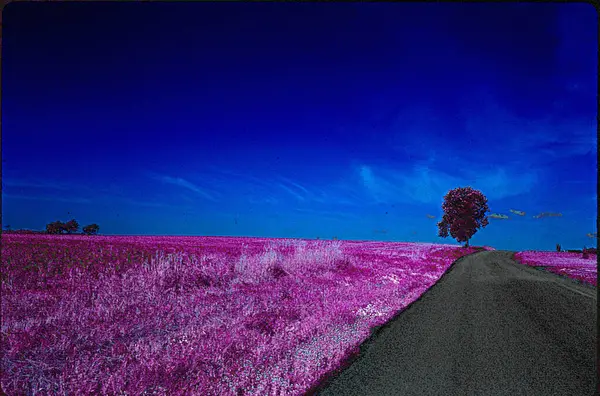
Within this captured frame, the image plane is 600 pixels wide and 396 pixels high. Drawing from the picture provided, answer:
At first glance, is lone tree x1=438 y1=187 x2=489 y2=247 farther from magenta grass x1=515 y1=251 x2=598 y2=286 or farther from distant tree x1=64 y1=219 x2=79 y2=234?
distant tree x1=64 y1=219 x2=79 y2=234

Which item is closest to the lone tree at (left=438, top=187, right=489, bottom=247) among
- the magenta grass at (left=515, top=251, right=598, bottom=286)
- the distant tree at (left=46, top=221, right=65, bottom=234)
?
the magenta grass at (left=515, top=251, right=598, bottom=286)

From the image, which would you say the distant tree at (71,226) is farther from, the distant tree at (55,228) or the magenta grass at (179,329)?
the magenta grass at (179,329)

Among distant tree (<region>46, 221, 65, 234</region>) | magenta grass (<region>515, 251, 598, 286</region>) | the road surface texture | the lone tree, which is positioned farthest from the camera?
the lone tree

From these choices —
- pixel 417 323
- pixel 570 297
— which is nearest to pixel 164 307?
pixel 417 323

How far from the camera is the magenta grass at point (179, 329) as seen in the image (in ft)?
12.6

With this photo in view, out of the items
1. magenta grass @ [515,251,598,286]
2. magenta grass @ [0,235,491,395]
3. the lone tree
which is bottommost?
magenta grass @ [0,235,491,395]

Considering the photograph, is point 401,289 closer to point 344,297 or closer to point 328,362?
point 344,297

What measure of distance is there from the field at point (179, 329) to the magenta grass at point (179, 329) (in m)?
0.02

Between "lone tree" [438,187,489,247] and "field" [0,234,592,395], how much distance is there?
56.7 m

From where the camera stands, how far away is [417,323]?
21.5ft

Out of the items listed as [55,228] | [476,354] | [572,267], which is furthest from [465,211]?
[55,228]

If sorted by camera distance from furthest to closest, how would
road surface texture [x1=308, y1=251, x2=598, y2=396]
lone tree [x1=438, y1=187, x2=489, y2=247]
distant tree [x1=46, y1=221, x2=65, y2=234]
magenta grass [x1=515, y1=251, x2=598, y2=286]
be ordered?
lone tree [x1=438, y1=187, x2=489, y2=247], distant tree [x1=46, y1=221, x2=65, y2=234], magenta grass [x1=515, y1=251, x2=598, y2=286], road surface texture [x1=308, y1=251, x2=598, y2=396]

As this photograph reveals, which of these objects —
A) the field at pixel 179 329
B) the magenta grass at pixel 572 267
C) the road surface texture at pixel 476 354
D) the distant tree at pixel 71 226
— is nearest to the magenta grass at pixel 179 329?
the field at pixel 179 329

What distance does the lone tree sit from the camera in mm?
59938
